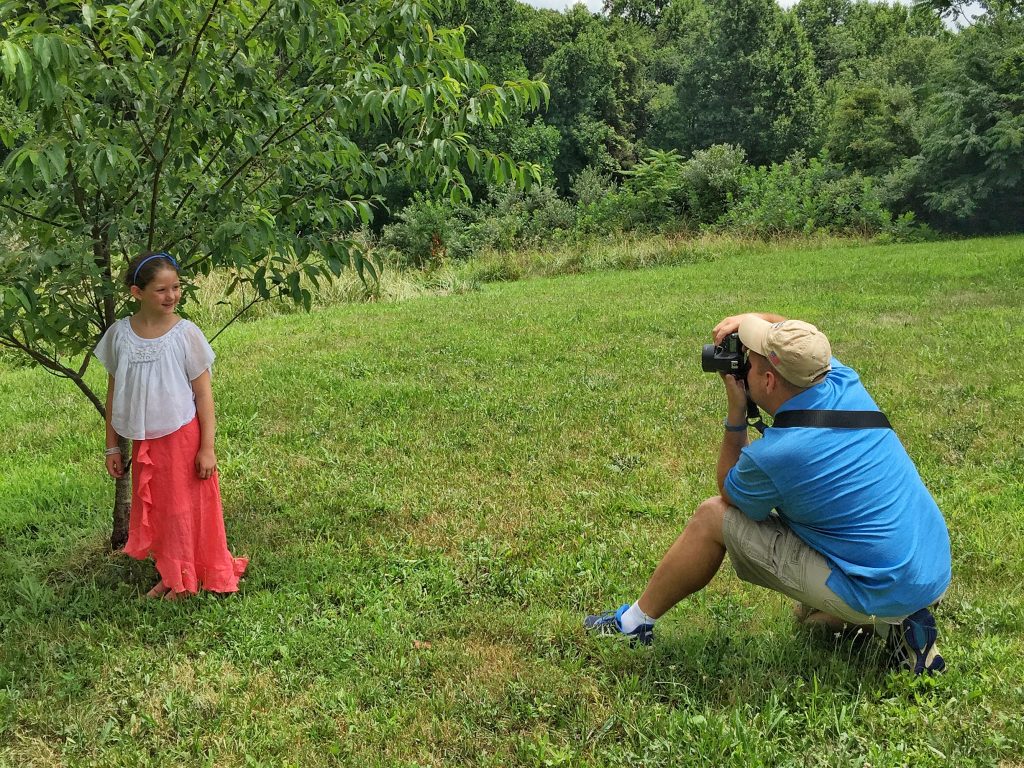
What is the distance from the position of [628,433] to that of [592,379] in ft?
4.88

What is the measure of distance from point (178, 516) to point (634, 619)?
2.06 metres

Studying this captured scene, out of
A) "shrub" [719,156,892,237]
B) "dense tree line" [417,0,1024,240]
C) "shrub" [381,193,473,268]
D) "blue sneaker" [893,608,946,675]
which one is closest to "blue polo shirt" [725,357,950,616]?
"blue sneaker" [893,608,946,675]

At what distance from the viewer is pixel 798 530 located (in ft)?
8.76

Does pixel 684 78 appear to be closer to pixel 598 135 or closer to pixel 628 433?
pixel 598 135

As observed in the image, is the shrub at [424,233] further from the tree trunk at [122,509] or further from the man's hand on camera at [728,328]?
the man's hand on camera at [728,328]

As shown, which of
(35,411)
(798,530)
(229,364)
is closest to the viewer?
(798,530)

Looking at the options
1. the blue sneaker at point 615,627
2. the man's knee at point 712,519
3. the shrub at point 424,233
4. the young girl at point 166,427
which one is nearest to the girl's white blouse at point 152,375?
the young girl at point 166,427

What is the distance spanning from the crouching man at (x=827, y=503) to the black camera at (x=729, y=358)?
3cm

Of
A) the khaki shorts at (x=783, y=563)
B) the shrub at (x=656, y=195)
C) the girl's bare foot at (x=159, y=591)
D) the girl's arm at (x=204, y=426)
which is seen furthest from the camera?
the shrub at (x=656, y=195)

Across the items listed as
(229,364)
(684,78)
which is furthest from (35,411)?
(684,78)

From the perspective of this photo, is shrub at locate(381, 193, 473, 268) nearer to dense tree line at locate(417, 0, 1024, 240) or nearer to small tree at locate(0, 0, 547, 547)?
dense tree line at locate(417, 0, 1024, 240)

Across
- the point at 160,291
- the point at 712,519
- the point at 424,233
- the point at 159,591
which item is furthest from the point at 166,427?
the point at 424,233

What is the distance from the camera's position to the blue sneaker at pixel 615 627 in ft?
10.0

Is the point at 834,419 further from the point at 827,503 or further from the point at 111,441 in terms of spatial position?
the point at 111,441
